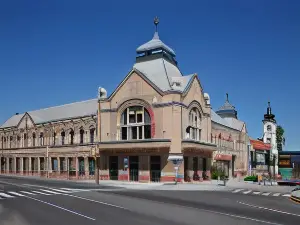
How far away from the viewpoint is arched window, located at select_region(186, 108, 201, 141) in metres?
44.2

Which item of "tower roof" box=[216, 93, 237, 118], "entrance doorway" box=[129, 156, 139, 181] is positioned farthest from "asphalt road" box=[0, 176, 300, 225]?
"tower roof" box=[216, 93, 237, 118]

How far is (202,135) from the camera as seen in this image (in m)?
47.8

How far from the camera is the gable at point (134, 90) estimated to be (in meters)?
42.9

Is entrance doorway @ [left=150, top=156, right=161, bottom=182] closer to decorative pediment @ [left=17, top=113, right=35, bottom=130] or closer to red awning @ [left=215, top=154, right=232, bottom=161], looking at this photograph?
red awning @ [left=215, top=154, right=232, bottom=161]

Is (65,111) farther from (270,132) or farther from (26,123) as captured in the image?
(270,132)

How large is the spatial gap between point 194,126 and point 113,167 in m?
11.8

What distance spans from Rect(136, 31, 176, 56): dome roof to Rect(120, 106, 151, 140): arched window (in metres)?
9.46

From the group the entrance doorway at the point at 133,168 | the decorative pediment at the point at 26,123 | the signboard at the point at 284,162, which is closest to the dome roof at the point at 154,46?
the entrance doorway at the point at 133,168

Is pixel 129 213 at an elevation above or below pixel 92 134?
below

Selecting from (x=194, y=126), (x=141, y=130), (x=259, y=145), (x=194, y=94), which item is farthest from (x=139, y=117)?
(x=259, y=145)

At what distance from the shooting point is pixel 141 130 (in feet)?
143

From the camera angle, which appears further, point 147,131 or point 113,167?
point 113,167

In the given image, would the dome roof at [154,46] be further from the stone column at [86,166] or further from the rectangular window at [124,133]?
the stone column at [86,166]

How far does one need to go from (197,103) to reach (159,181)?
1183 cm
